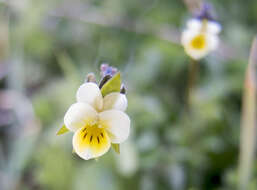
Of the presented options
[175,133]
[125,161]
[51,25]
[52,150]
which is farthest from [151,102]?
[51,25]

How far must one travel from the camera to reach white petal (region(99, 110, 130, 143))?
3.14 feet

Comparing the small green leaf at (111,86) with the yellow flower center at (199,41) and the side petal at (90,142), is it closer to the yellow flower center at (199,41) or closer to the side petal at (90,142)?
the side petal at (90,142)

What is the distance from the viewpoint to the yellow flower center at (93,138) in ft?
3.24

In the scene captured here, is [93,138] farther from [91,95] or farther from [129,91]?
[129,91]

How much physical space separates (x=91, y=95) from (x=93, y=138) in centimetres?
14

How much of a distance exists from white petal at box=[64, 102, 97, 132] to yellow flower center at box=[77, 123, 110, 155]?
0.08ft

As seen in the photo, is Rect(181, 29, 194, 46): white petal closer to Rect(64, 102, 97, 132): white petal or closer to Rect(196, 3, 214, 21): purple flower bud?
Rect(196, 3, 214, 21): purple flower bud

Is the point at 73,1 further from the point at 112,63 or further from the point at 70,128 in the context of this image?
the point at 70,128

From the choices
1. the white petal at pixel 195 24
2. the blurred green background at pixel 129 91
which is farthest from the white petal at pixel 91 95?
the white petal at pixel 195 24

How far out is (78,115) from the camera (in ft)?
3.21

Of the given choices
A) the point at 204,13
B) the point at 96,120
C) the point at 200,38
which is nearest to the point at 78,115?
the point at 96,120

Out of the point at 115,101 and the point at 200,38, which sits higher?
the point at 200,38

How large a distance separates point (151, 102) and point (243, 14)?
3.86 feet

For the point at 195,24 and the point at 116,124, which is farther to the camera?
the point at 195,24
